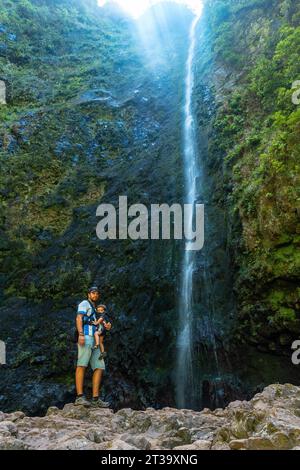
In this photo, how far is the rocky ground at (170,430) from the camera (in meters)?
3.23

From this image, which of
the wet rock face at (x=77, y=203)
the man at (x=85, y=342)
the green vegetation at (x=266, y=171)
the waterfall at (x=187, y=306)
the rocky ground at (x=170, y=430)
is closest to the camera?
the rocky ground at (x=170, y=430)

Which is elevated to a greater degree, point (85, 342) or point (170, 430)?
point (85, 342)

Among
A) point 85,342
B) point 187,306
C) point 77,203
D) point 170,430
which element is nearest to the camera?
point 170,430

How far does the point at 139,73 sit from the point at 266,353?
18133mm

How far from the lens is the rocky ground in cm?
323

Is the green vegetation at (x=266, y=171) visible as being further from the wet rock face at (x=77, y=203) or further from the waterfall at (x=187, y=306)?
the wet rock face at (x=77, y=203)

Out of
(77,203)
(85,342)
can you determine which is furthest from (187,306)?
(77,203)

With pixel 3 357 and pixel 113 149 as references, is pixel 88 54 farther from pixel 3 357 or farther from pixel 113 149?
pixel 3 357

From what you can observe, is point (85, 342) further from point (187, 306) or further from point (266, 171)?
point (266, 171)

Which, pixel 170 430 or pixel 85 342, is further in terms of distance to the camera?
pixel 85 342

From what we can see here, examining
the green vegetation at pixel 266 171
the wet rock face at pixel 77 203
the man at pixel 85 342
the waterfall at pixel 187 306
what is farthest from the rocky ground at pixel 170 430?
the wet rock face at pixel 77 203

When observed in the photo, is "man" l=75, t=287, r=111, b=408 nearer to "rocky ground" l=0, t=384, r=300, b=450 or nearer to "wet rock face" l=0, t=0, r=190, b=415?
"rocky ground" l=0, t=384, r=300, b=450

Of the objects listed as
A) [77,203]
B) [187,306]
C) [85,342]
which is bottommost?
[85,342]

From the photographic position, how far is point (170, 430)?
4648 mm
